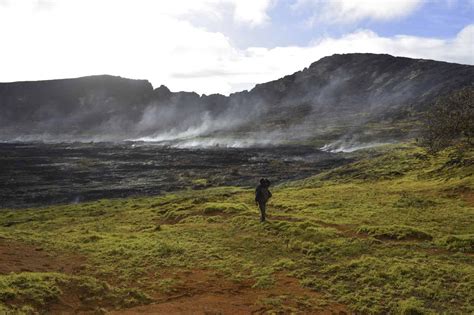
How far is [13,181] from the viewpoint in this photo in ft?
236

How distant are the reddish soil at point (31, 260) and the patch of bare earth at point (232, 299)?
446 centimetres

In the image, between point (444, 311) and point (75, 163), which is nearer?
point (444, 311)

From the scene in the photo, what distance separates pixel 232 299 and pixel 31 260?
30.3 ft

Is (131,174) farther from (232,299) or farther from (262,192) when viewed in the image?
(232,299)

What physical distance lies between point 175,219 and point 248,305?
787 inches

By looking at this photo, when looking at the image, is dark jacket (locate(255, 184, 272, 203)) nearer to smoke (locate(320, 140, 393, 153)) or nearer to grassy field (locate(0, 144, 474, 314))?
grassy field (locate(0, 144, 474, 314))

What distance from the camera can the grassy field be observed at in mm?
15023

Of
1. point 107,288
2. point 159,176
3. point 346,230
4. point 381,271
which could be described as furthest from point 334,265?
point 159,176

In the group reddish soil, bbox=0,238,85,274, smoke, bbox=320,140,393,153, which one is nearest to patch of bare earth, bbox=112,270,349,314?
reddish soil, bbox=0,238,85,274

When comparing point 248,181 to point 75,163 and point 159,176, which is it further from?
point 75,163

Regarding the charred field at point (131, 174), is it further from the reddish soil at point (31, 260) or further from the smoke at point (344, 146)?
the reddish soil at point (31, 260)

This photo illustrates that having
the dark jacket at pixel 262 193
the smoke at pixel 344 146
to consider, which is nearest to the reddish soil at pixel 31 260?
the dark jacket at pixel 262 193

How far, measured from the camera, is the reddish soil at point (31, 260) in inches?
683

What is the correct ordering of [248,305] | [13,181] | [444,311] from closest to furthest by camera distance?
[444,311], [248,305], [13,181]
